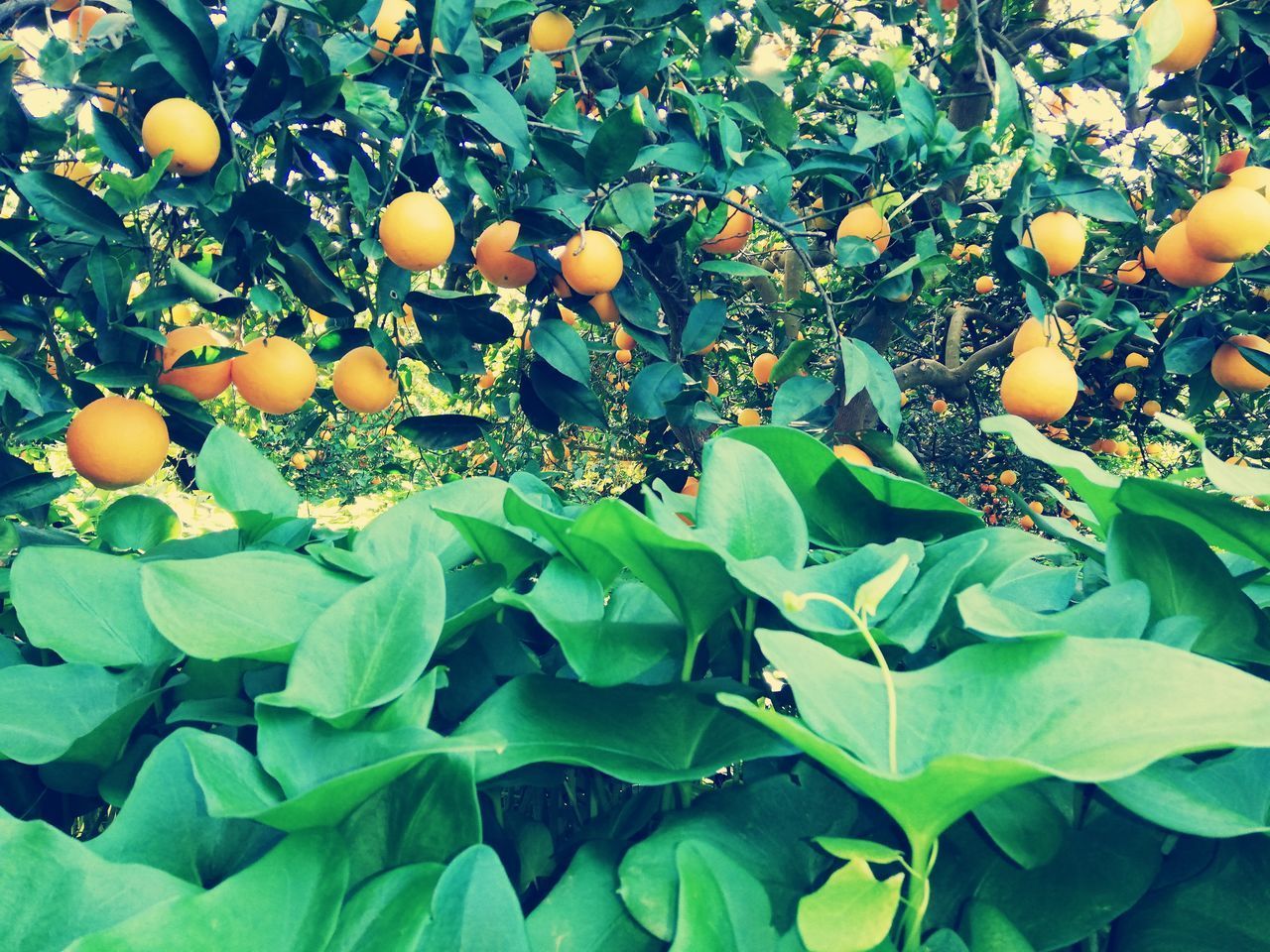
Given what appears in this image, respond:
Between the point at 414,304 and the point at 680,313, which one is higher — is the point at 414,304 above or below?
above

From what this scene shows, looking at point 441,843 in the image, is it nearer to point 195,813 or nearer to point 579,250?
point 195,813

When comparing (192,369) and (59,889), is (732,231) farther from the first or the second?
(59,889)

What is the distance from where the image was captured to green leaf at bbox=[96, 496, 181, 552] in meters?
0.66

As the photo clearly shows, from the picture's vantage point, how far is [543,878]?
43 centimetres

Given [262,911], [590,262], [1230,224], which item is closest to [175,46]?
[590,262]

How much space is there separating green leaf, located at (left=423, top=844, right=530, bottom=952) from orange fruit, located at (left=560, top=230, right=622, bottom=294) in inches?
37.4

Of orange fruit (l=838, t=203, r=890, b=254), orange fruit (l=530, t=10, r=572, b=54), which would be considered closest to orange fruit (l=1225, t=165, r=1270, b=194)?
orange fruit (l=838, t=203, r=890, b=254)

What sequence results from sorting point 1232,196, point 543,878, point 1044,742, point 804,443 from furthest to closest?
1. point 1232,196
2. point 804,443
3. point 543,878
4. point 1044,742

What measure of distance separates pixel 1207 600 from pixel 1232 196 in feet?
3.84

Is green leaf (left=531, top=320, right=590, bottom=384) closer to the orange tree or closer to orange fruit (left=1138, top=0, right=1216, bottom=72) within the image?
the orange tree

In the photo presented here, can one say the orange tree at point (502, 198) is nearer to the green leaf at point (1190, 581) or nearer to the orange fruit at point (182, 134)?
the orange fruit at point (182, 134)

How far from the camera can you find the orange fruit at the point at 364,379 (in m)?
1.26

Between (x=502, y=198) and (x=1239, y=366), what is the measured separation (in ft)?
4.30

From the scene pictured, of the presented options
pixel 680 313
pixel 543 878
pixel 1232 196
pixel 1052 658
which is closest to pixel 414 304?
pixel 680 313
